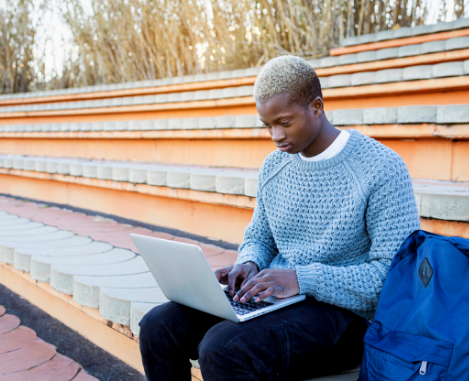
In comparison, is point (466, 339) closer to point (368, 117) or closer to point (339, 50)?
point (368, 117)

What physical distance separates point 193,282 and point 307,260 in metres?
0.33

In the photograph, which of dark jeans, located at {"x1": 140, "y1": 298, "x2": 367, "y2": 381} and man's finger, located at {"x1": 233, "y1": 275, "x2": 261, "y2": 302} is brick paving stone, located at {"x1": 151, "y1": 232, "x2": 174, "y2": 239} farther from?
man's finger, located at {"x1": 233, "y1": 275, "x2": 261, "y2": 302}

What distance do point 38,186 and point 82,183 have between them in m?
0.90

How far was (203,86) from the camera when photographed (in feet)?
12.6

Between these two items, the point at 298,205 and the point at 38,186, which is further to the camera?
the point at 38,186

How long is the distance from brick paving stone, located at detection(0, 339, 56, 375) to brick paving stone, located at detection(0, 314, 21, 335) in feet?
0.70

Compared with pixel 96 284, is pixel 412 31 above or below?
above

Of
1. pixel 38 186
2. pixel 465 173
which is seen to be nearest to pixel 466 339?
pixel 465 173

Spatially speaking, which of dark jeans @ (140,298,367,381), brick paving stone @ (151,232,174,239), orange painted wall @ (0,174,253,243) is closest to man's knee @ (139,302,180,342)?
dark jeans @ (140,298,367,381)

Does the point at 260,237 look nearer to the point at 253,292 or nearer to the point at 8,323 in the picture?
the point at 253,292

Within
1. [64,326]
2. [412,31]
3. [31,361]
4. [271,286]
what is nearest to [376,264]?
[271,286]

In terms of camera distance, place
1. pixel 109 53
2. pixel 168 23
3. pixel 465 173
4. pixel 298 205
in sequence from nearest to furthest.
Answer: pixel 298 205 → pixel 465 173 → pixel 168 23 → pixel 109 53

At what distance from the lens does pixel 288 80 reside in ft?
3.74

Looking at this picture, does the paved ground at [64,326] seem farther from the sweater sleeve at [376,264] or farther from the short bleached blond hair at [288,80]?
the short bleached blond hair at [288,80]
